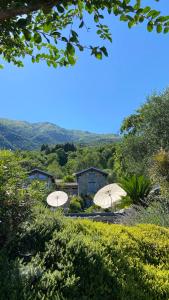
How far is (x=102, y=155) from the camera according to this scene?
3615 inches

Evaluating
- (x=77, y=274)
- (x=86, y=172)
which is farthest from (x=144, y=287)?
(x=86, y=172)

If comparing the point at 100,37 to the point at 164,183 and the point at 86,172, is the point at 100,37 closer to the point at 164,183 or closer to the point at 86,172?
the point at 164,183

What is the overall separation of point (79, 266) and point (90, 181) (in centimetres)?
5511

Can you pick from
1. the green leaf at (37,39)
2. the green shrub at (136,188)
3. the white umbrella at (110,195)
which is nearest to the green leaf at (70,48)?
the green leaf at (37,39)

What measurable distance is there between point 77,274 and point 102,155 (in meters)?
87.8

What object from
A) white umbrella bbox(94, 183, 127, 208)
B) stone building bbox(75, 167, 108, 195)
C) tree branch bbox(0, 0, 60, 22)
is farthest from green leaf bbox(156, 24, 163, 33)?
stone building bbox(75, 167, 108, 195)

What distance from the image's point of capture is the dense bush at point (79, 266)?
12.0 feet

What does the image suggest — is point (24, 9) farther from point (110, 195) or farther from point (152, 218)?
point (110, 195)

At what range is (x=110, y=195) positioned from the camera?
19.7 meters

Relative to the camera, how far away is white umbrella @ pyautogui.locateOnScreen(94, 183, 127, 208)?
18.6 meters

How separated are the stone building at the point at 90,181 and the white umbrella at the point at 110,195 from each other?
37465mm

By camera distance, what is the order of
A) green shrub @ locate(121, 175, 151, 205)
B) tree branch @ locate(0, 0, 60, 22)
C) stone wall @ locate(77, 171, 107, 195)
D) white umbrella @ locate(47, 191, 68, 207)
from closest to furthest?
tree branch @ locate(0, 0, 60, 22) < green shrub @ locate(121, 175, 151, 205) < white umbrella @ locate(47, 191, 68, 207) < stone wall @ locate(77, 171, 107, 195)

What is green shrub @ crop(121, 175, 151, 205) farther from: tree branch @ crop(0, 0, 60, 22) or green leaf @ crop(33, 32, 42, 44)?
tree branch @ crop(0, 0, 60, 22)

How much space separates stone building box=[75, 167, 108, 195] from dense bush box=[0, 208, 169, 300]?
173ft
